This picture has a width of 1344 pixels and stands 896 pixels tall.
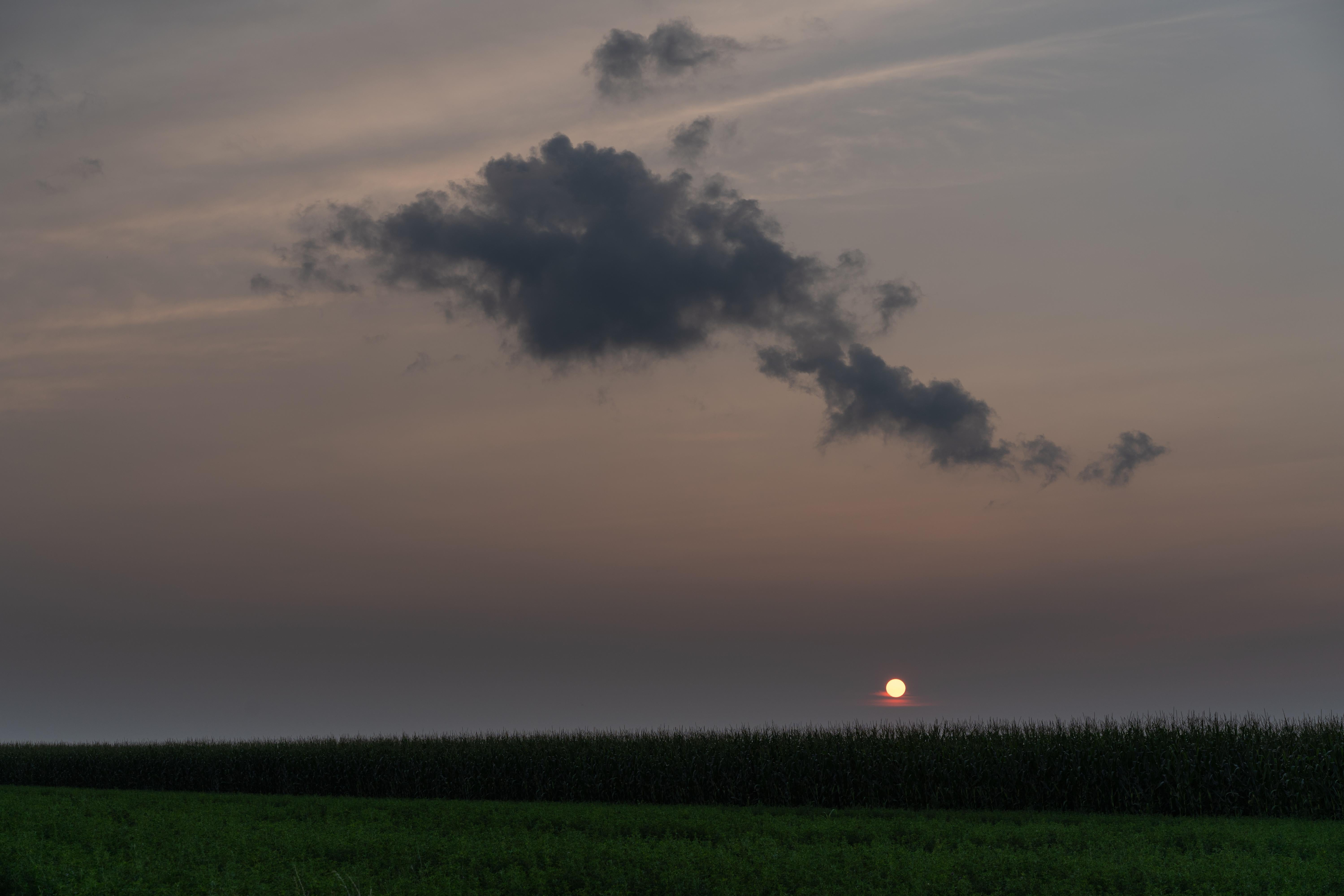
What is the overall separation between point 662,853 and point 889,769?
18.7 meters

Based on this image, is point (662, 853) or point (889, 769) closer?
point (662, 853)

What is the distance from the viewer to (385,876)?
20656 mm

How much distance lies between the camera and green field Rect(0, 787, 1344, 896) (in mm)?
19078

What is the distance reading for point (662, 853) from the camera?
69.1 feet

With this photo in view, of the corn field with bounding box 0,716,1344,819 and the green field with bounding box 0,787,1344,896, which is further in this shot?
the corn field with bounding box 0,716,1344,819

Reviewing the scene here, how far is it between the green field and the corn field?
8.56 feet

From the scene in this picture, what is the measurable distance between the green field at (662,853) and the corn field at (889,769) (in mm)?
2610

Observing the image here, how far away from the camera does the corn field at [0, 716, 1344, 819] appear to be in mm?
33656

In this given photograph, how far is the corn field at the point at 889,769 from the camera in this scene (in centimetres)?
3366

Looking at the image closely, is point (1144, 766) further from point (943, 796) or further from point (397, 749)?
point (397, 749)

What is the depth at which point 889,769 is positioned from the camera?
37.3 m

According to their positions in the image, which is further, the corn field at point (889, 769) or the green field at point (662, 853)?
the corn field at point (889, 769)

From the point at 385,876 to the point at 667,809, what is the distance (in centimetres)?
1540

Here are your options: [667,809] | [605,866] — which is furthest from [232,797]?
[605,866]
